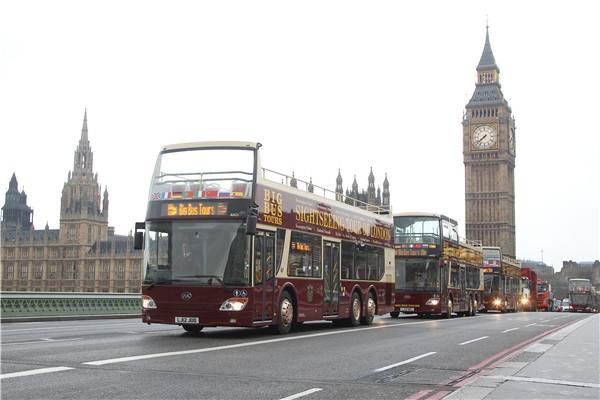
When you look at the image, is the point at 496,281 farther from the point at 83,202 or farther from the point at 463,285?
the point at 83,202

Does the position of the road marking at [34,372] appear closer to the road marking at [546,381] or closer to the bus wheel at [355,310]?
the road marking at [546,381]

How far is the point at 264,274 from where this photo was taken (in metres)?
13.0

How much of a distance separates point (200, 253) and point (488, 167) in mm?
121308

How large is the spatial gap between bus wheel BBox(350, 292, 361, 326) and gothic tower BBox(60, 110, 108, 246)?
125961 mm

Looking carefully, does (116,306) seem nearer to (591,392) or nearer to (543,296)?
(591,392)

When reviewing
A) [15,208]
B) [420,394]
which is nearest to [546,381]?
[420,394]

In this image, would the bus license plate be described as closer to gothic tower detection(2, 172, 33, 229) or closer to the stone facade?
the stone facade

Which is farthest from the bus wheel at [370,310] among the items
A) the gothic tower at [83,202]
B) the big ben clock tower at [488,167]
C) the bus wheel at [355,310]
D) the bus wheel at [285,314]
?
the gothic tower at [83,202]

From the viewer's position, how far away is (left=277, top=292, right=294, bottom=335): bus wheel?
1367cm

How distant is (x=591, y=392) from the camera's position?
23.6 ft

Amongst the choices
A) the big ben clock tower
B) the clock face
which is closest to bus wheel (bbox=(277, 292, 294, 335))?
the big ben clock tower

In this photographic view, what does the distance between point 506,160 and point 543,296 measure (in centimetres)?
5856

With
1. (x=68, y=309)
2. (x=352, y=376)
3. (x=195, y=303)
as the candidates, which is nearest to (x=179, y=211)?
(x=195, y=303)

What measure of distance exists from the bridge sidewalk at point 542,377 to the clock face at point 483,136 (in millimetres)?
118998
